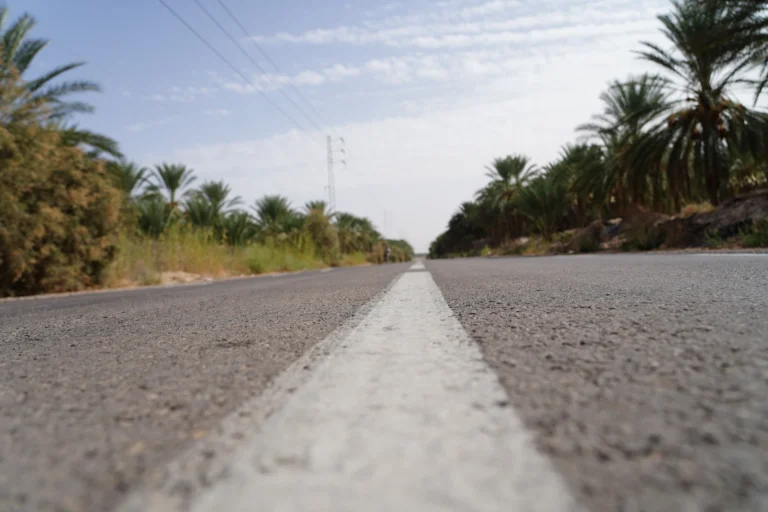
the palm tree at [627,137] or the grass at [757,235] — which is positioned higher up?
the palm tree at [627,137]

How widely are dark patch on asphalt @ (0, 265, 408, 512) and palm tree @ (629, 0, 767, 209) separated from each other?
55.1ft

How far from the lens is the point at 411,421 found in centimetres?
88

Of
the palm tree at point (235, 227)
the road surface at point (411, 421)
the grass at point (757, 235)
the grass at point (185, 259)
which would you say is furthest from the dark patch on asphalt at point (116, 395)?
the palm tree at point (235, 227)

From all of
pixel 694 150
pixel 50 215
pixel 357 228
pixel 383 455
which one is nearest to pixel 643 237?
pixel 694 150

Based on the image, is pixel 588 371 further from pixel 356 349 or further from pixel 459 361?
pixel 356 349

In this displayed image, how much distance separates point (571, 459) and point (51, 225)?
35.1 feet

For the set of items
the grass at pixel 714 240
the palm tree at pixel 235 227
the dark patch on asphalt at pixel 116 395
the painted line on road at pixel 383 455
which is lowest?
the dark patch on asphalt at pixel 116 395

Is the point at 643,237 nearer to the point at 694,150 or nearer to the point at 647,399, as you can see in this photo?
the point at 694,150

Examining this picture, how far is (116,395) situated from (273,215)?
4074cm

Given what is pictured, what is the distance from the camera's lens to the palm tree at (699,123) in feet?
49.2

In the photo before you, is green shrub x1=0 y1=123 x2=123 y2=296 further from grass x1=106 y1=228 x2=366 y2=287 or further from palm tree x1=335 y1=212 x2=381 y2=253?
palm tree x1=335 y1=212 x2=381 y2=253

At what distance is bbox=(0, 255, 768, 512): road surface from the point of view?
0.64 metres

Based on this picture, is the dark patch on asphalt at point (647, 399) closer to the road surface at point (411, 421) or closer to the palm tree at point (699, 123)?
the road surface at point (411, 421)

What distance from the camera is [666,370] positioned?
1127 mm
